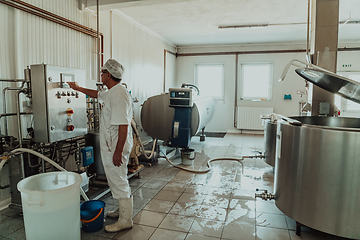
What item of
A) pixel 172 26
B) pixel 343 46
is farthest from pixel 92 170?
pixel 343 46

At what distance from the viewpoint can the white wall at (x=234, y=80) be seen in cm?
746

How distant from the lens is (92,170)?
3268 millimetres

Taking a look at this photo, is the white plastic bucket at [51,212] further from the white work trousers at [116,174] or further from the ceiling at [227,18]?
the ceiling at [227,18]

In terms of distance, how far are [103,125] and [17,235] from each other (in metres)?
1.17

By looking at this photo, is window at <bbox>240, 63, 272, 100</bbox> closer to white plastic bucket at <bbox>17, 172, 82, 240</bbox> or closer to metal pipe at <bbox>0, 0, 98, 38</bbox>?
metal pipe at <bbox>0, 0, 98, 38</bbox>

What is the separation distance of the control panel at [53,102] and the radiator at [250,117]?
5.76 m

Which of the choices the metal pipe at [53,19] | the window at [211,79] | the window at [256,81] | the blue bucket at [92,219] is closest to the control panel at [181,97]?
the metal pipe at [53,19]

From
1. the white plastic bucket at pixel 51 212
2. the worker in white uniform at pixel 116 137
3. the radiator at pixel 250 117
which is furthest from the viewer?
the radiator at pixel 250 117

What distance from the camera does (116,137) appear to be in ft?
7.20

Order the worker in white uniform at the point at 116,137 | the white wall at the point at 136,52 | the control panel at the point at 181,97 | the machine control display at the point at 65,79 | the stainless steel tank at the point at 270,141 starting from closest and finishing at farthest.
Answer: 1. the worker in white uniform at the point at 116,137
2. the machine control display at the point at 65,79
3. the stainless steel tank at the point at 270,141
4. the control panel at the point at 181,97
5. the white wall at the point at 136,52

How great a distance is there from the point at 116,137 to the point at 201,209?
3.93 feet

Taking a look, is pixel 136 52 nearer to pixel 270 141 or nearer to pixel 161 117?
pixel 161 117

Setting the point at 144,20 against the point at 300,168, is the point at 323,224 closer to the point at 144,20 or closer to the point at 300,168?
the point at 300,168

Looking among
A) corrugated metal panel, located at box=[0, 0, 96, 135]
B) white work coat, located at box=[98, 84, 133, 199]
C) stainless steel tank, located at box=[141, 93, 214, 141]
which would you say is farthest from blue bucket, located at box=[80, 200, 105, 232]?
stainless steel tank, located at box=[141, 93, 214, 141]
